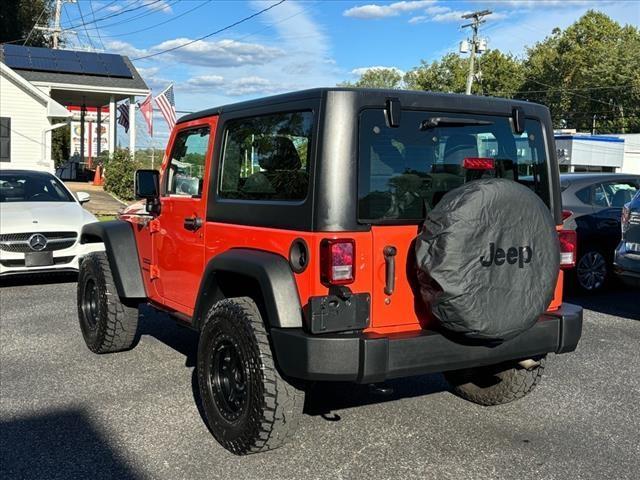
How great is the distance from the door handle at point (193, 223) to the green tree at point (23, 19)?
37007 millimetres

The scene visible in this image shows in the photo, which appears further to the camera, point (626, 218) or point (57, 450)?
point (626, 218)

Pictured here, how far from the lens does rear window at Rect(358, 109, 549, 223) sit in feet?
10.8

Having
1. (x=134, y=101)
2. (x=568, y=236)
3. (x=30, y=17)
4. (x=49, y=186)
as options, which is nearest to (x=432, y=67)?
(x=30, y=17)

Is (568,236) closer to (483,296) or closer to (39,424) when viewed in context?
(483,296)

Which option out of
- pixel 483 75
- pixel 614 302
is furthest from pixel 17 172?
pixel 483 75

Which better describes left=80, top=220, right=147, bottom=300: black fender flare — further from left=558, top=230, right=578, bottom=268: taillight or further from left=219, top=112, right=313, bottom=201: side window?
left=558, top=230, right=578, bottom=268: taillight

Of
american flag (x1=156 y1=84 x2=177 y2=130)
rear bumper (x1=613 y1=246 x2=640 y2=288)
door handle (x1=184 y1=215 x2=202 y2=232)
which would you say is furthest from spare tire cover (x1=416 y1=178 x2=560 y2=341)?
american flag (x1=156 y1=84 x2=177 y2=130)

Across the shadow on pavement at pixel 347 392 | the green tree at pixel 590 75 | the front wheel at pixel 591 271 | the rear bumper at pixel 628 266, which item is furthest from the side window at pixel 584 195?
the green tree at pixel 590 75

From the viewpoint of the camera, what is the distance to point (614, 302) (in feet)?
26.8

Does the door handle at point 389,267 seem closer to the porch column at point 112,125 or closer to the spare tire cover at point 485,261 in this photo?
the spare tire cover at point 485,261

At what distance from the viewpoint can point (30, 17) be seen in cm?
4231

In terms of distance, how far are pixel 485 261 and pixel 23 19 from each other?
44798 mm

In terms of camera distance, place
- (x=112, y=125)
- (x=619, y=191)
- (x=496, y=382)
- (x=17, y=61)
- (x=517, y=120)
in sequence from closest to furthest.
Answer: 1. (x=517, y=120)
2. (x=496, y=382)
3. (x=619, y=191)
4. (x=17, y=61)
5. (x=112, y=125)

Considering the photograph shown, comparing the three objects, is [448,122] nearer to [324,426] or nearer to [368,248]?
[368,248]
